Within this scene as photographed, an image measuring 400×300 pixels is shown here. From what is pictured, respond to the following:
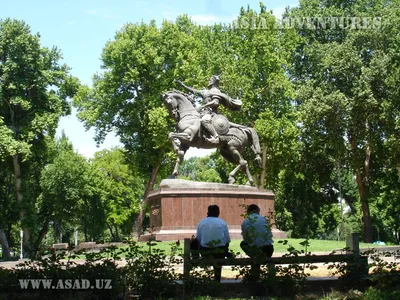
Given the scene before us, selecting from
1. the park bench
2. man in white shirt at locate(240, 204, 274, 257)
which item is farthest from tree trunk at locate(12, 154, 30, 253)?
the park bench

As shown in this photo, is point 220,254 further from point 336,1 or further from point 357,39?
point 336,1

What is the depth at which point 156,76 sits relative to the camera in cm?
4203

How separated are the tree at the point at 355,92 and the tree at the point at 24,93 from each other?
17.0 m

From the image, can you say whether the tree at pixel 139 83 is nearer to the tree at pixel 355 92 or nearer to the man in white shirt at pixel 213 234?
the tree at pixel 355 92

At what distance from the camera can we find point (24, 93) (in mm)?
38688

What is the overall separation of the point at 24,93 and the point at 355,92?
21.6m

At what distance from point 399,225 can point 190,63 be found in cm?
2528

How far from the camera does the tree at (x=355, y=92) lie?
121 ft

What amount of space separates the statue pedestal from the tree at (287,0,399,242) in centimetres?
1582

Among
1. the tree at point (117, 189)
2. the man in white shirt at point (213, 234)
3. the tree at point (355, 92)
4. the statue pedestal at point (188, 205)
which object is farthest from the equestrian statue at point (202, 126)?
the tree at point (117, 189)

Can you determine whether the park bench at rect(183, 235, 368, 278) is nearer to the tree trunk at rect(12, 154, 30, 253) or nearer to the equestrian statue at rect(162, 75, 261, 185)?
the equestrian statue at rect(162, 75, 261, 185)

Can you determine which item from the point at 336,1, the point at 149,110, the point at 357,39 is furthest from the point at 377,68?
the point at 149,110

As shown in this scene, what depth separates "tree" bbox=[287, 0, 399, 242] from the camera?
36906 millimetres

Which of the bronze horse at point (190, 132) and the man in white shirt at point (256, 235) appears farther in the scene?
the bronze horse at point (190, 132)
